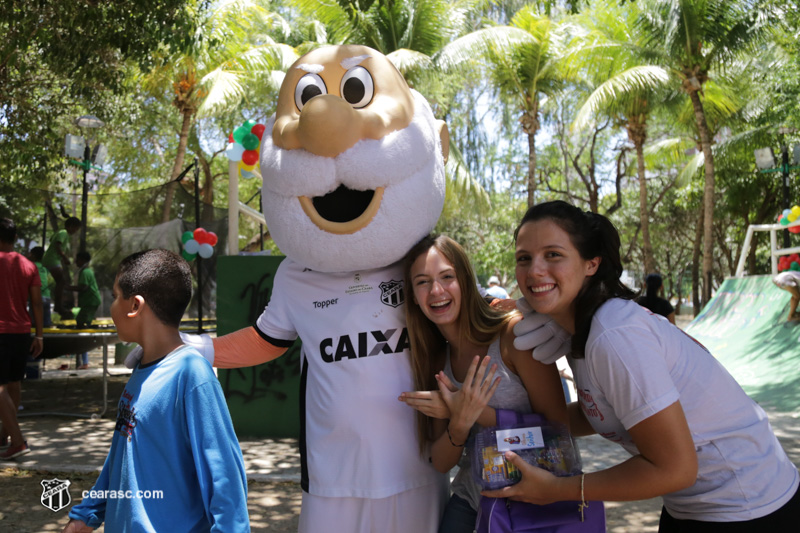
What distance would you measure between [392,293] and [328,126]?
71 centimetres

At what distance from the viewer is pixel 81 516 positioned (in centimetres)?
219

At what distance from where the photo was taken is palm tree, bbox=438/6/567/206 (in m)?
15.2

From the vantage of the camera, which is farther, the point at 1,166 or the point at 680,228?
the point at 680,228

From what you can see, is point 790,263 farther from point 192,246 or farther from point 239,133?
point 239,133

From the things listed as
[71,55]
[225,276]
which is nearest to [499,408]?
[225,276]

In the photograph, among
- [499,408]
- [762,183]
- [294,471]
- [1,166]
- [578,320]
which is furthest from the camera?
[762,183]

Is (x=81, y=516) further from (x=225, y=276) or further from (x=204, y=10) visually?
(x=204, y=10)

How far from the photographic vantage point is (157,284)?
2.32 m

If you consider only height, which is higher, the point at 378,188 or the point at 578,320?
the point at 378,188

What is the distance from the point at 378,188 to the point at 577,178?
28.0 metres

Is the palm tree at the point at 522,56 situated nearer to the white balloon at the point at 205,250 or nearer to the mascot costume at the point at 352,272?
the white balloon at the point at 205,250

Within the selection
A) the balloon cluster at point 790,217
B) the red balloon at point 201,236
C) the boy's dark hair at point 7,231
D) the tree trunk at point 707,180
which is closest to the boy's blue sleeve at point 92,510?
the boy's dark hair at point 7,231

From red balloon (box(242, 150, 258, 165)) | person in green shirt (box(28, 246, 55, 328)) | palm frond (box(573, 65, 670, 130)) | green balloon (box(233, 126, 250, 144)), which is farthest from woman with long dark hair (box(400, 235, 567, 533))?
palm frond (box(573, 65, 670, 130))

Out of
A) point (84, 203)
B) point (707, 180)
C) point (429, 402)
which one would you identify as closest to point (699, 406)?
point (429, 402)
